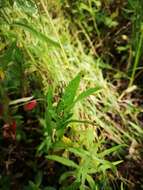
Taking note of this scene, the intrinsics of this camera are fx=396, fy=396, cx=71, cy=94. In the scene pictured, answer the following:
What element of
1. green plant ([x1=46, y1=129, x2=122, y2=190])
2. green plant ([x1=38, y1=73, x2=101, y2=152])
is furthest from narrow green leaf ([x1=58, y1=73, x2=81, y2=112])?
green plant ([x1=46, y1=129, x2=122, y2=190])

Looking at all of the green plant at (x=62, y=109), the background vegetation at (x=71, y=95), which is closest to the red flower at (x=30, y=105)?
the background vegetation at (x=71, y=95)

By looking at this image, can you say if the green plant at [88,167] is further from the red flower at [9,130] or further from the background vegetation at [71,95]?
the red flower at [9,130]

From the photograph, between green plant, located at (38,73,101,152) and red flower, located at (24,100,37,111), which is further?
red flower, located at (24,100,37,111)

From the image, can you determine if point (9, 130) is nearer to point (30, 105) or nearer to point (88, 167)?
point (30, 105)

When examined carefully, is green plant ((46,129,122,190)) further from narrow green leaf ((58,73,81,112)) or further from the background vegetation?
narrow green leaf ((58,73,81,112))

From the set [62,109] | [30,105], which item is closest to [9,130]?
[30,105]

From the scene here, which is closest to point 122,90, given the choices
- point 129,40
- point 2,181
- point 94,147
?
point 129,40

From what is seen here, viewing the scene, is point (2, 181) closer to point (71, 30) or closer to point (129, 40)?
point (71, 30)

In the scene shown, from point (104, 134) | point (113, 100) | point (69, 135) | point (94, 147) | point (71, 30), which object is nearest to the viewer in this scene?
point (94, 147)
